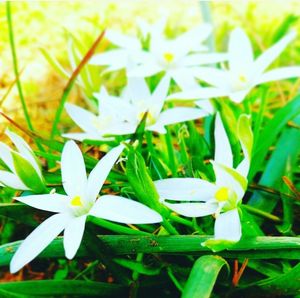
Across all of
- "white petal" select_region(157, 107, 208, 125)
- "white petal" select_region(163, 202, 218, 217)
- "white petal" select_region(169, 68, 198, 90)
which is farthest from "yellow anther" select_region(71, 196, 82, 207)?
"white petal" select_region(169, 68, 198, 90)

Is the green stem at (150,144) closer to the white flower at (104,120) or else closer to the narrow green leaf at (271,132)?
the white flower at (104,120)

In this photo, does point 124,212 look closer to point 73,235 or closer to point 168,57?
point 73,235

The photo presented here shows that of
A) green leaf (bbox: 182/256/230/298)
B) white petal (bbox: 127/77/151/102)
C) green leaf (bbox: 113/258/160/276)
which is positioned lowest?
green leaf (bbox: 113/258/160/276)

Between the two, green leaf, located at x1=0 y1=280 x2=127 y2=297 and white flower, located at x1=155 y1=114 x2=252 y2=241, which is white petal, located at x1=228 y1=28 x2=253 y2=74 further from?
green leaf, located at x1=0 y1=280 x2=127 y2=297

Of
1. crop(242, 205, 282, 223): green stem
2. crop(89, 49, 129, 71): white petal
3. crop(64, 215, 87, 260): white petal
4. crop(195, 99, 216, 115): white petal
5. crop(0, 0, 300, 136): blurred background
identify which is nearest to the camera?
crop(64, 215, 87, 260): white petal

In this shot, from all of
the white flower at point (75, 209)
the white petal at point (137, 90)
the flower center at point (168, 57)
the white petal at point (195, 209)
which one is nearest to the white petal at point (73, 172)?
the white flower at point (75, 209)

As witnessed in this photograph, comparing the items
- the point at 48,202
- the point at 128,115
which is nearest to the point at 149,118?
the point at 128,115
